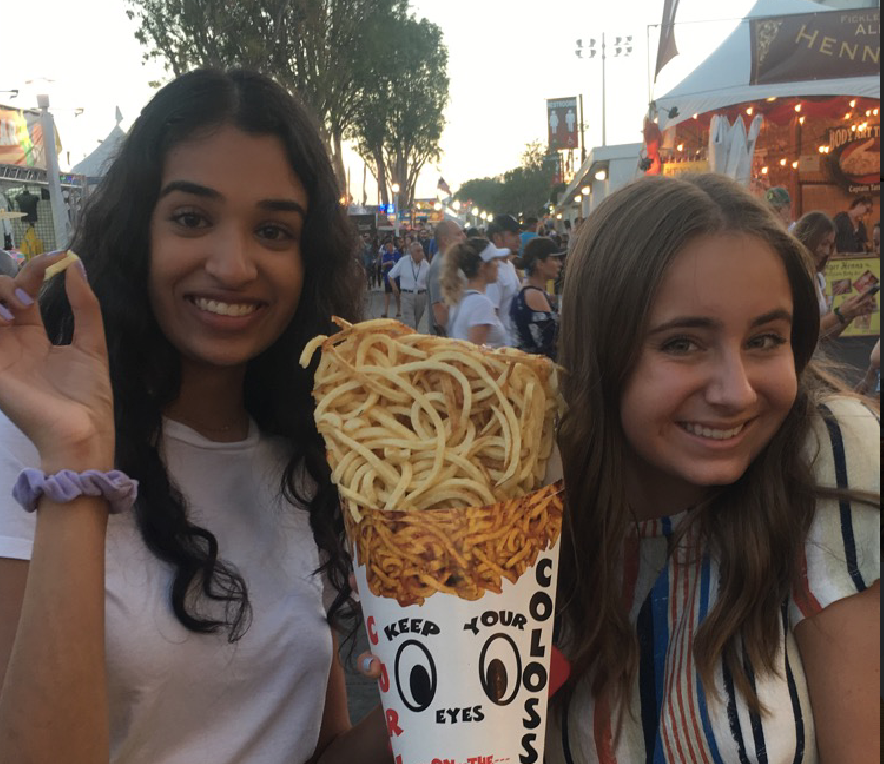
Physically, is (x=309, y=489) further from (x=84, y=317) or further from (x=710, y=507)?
(x=710, y=507)

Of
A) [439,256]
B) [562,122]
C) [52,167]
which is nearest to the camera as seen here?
[439,256]

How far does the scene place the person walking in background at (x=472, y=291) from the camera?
7.71 metres

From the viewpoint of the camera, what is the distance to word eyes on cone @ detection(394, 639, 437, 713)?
1.48 meters

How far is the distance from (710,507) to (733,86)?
14414 millimetres

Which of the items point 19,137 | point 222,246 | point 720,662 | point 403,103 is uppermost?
point 403,103

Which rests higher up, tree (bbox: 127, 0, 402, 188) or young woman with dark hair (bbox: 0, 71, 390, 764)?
tree (bbox: 127, 0, 402, 188)

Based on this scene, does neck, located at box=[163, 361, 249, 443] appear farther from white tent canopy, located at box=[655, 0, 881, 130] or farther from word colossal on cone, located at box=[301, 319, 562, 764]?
white tent canopy, located at box=[655, 0, 881, 130]

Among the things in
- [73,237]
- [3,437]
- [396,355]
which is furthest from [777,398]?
[73,237]

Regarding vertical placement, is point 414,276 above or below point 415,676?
below

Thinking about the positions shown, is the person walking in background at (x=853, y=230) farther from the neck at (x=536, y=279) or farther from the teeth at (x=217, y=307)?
the teeth at (x=217, y=307)

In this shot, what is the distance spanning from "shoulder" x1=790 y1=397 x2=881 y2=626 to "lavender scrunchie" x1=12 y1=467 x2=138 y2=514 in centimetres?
133

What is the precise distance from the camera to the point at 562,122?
52.1 metres

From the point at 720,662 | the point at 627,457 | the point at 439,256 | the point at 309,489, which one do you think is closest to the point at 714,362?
the point at 627,457

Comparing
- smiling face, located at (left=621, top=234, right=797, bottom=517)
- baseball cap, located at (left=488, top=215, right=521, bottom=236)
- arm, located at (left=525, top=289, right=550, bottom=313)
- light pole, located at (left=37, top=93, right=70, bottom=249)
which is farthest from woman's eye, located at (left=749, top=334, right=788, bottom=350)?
light pole, located at (left=37, top=93, right=70, bottom=249)
